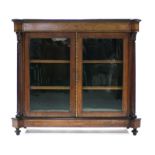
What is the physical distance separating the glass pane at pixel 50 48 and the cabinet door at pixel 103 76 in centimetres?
15

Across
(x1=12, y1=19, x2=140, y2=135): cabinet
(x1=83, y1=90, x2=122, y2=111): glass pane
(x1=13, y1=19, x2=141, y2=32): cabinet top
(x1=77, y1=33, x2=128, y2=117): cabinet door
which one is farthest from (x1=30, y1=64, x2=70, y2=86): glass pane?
(x1=13, y1=19, x2=141, y2=32): cabinet top

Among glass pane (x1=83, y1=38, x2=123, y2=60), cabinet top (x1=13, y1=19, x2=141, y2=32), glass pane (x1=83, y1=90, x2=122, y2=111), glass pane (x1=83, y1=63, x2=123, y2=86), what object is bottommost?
glass pane (x1=83, y1=90, x2=122, y2=111)

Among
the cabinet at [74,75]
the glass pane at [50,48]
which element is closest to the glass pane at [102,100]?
the cabinet at [74,75]

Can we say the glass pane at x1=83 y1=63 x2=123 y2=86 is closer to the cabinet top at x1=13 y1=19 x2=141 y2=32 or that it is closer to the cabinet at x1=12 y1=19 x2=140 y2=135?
the cabinet at x1=12 y1=19 x2=140 y2=135

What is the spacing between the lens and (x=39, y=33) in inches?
154

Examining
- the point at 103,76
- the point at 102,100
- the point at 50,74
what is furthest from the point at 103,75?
the point at 50,74

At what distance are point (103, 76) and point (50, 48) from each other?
601 millimetres

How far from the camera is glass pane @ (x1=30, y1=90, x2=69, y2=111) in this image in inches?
157

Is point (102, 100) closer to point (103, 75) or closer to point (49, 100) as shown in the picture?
point (103, 75)

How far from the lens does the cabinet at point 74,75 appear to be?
12.8 ft

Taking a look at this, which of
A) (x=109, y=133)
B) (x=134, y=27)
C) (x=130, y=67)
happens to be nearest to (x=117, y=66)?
(x=130, y=67)

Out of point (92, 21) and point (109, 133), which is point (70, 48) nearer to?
point (92, 21)

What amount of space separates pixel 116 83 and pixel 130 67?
0.21 meters

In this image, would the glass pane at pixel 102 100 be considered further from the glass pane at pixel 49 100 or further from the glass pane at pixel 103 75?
the glass pane at pixel 49 100
